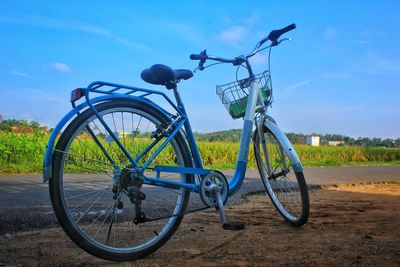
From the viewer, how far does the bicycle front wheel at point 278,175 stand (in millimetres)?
3924

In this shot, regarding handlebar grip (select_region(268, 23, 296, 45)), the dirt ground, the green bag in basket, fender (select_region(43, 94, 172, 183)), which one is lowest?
the dirt ground

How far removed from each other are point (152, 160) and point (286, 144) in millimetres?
1435

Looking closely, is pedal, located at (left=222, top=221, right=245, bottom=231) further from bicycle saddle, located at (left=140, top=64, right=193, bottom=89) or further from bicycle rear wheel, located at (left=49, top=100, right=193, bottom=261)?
bicycle saddle, located at (left=140, top=64, right=193, bottom=89)

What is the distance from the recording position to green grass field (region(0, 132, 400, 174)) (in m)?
11.6

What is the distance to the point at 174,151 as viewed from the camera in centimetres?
→ 316

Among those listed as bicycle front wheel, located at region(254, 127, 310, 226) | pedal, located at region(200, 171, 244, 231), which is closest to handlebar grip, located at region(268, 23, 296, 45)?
bicycle front wheel, located at region(254, 127, 310, 226)

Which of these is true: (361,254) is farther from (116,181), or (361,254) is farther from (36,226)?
(36,226)

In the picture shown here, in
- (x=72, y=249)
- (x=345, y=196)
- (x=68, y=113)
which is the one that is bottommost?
(x=72, y=249)

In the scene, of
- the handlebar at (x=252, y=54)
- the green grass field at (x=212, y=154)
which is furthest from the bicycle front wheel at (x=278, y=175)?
the green grass field at (x=212, y=154)

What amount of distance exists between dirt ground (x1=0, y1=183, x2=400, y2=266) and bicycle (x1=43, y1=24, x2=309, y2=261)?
0.56ft

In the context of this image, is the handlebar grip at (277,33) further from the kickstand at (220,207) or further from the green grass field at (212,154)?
the green grass field at (212,154)

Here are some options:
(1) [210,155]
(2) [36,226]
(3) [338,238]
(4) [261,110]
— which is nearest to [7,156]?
(1) [210,155]

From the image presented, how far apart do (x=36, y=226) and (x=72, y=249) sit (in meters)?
0.94

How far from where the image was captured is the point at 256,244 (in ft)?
9.98
